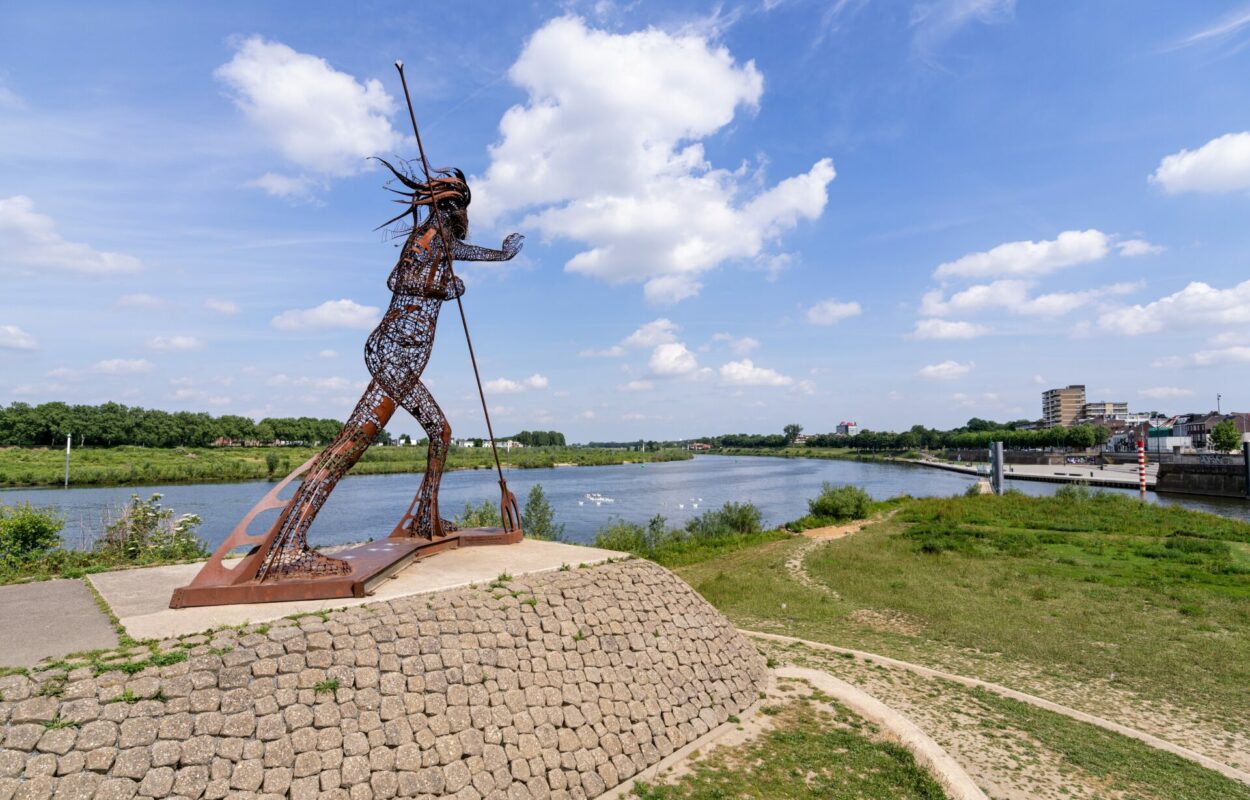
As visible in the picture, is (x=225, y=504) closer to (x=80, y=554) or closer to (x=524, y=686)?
(x=80, y=554)

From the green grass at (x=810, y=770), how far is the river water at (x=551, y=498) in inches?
807

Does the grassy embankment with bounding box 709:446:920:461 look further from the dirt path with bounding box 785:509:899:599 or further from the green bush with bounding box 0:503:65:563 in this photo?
the green bush with bounding box 0:503:65:563

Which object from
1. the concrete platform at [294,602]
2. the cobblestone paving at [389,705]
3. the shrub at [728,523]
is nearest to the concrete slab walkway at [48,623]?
the concrete platform at [294,602]

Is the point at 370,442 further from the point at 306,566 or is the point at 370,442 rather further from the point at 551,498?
the point at 551,498

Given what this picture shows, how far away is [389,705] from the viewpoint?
20.9ft

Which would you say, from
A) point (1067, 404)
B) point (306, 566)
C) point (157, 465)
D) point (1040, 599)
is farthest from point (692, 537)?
point (1067, 404)

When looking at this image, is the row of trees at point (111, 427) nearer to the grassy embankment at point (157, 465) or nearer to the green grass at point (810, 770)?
the grassy embankment at point (157, 465)

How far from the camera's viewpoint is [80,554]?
39.7ft

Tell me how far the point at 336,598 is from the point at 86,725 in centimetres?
281

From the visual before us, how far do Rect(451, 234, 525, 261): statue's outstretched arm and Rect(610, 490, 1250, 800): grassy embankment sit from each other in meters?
8.83

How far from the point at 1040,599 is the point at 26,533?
68.2 feet

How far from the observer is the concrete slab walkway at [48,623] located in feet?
20.1

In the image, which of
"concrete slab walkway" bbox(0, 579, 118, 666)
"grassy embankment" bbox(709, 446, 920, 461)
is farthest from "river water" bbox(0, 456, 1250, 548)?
"grassy embankment" bbox(709, 446, 920, 461)

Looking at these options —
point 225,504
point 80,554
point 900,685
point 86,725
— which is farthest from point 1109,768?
point 225,504
